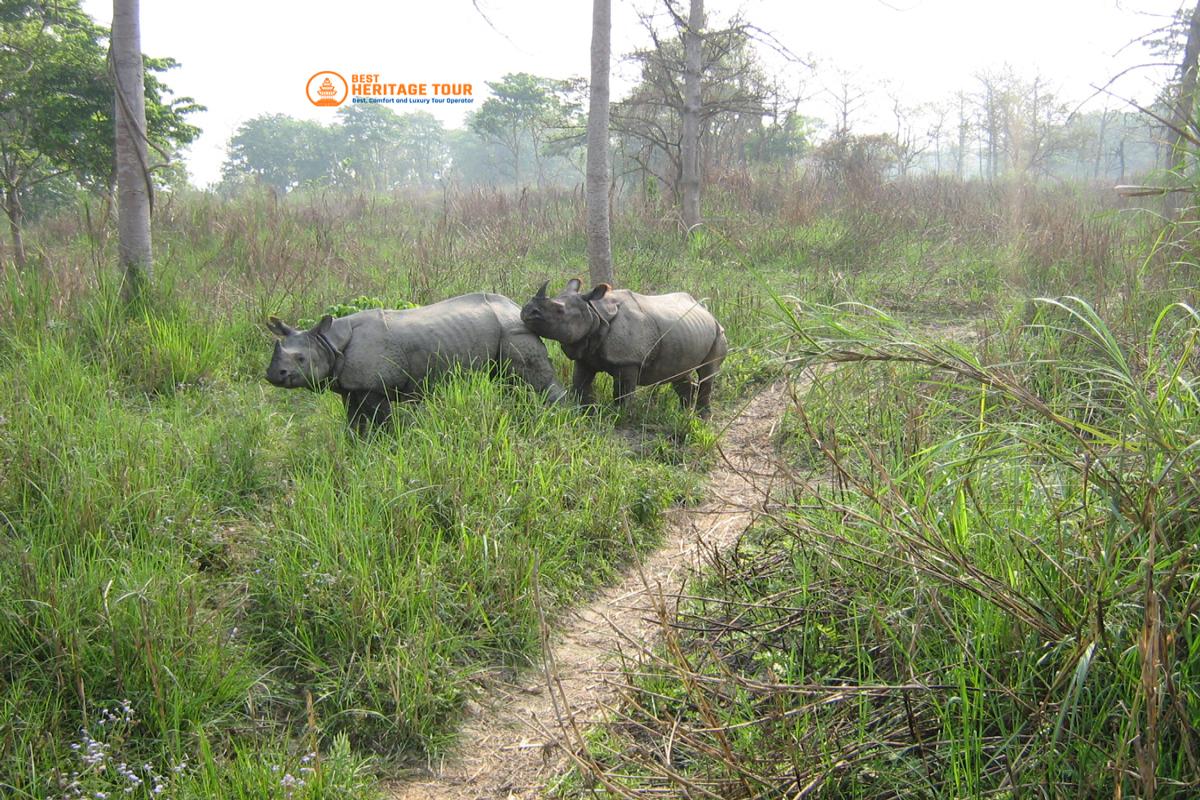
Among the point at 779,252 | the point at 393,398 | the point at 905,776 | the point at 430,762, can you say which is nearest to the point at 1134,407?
the point at 905,776

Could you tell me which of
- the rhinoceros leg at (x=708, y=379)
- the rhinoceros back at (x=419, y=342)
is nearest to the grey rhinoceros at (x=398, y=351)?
the rhinoceros back at (x=419, y=342)

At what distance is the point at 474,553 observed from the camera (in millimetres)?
3697

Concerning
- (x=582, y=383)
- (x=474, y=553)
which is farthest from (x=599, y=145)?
(x=474, y=553)

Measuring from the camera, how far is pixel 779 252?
1186cm

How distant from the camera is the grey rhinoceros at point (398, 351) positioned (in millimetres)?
4746

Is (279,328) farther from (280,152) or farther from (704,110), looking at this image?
(280,152)

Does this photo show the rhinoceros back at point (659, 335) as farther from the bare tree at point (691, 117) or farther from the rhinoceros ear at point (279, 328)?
the bare tree at point (691, 117)

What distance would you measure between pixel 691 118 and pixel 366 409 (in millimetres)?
8750

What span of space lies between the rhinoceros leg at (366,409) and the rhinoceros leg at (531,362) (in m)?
0.85

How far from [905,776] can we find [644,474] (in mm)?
2896

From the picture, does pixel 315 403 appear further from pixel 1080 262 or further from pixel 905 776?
pixel 1080 262

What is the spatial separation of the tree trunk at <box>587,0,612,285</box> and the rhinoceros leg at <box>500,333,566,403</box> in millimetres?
2720

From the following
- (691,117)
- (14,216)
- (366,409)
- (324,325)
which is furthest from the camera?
(691,117)

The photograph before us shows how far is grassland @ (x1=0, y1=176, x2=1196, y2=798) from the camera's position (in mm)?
2092
